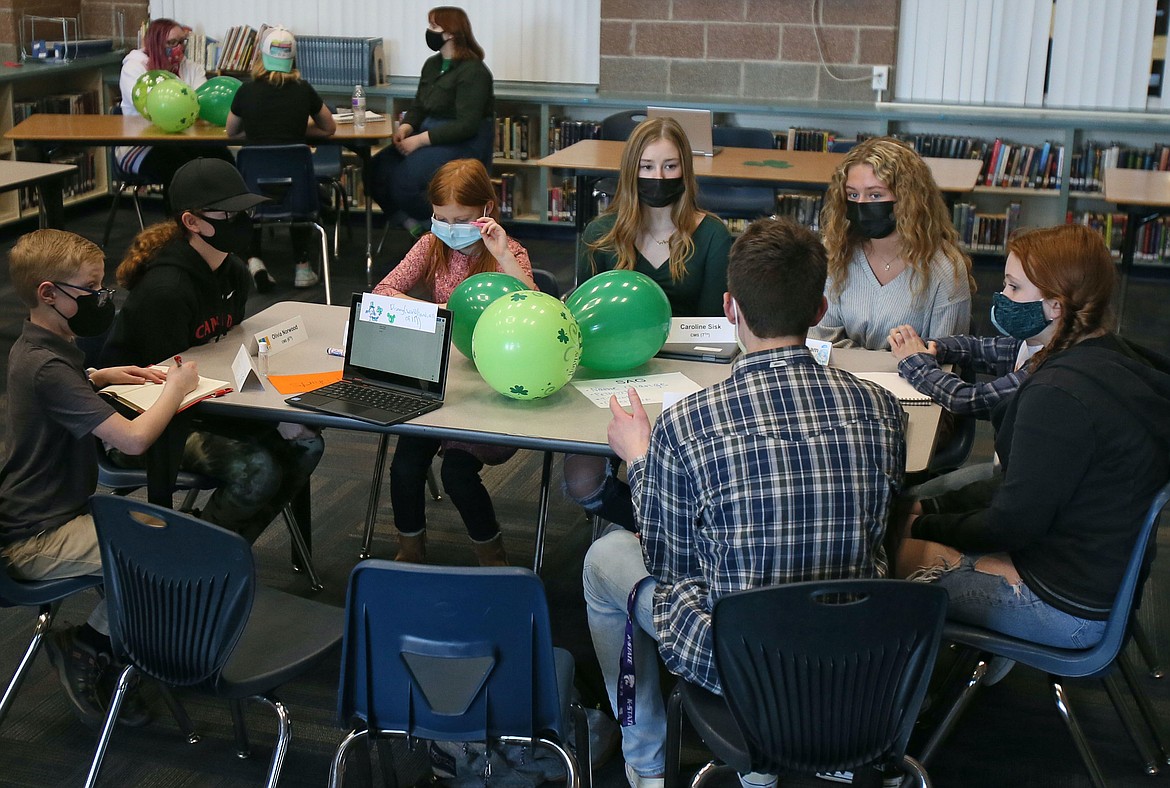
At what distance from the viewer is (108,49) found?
782 cm

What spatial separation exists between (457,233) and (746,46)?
14.1 feet

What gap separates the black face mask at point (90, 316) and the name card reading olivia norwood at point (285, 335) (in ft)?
1.11

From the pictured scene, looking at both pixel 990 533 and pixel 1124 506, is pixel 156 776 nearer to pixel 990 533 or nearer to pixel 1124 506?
pixel 990 533

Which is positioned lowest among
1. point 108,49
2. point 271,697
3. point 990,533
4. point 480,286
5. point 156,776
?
point 156,776

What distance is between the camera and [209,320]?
2.94 meters

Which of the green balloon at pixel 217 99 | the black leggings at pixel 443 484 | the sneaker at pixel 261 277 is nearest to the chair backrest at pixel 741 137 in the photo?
the sneaker at pixel 261 277

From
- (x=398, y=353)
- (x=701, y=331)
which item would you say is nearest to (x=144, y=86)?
(x=398, y=353)

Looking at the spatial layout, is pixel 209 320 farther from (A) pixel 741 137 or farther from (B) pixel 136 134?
(A) pixel 741 137

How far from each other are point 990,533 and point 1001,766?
67 centimetres

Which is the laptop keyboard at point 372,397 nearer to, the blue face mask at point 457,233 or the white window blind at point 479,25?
the blue face mask at point 457,233

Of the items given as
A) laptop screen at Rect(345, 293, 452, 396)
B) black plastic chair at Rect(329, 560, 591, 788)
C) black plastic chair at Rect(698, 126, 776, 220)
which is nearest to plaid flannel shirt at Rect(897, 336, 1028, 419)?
laptop screen at Rect(345, 293, 452, 396)

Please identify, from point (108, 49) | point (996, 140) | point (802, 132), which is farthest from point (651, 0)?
point (108, 49)

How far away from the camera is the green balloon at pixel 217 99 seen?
6.28 metres

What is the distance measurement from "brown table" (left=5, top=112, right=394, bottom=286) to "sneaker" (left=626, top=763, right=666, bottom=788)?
13.2 ft
